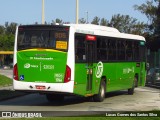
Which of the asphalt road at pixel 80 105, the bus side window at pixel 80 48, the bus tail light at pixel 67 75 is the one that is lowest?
the asphalt road at pixel 80 105

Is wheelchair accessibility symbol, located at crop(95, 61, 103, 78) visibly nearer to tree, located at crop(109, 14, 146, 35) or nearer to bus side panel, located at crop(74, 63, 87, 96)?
bus side panel, located at crop(74, 63, 87, 96)

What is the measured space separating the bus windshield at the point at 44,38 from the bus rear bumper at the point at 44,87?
136 centimetres

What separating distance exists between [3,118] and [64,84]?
483cm

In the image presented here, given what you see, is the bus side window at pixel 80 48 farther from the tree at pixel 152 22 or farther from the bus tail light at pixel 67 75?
the tree at pixel 152 22

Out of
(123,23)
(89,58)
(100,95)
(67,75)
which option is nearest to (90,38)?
(89,58)

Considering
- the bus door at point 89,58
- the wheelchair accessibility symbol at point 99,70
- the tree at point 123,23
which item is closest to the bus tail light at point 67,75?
the bus door at point 89,58

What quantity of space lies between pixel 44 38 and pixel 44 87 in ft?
6.27

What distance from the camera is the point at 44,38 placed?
724 inches

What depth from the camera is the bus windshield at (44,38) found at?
18.2 meters

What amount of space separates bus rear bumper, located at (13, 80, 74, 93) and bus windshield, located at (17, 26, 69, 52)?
1.36m

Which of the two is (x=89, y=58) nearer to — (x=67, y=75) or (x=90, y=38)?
(x=90, y=38)

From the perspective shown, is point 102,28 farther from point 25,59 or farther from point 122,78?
point 25,59

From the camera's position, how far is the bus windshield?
59.8ft

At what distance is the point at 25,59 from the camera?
18547mm
